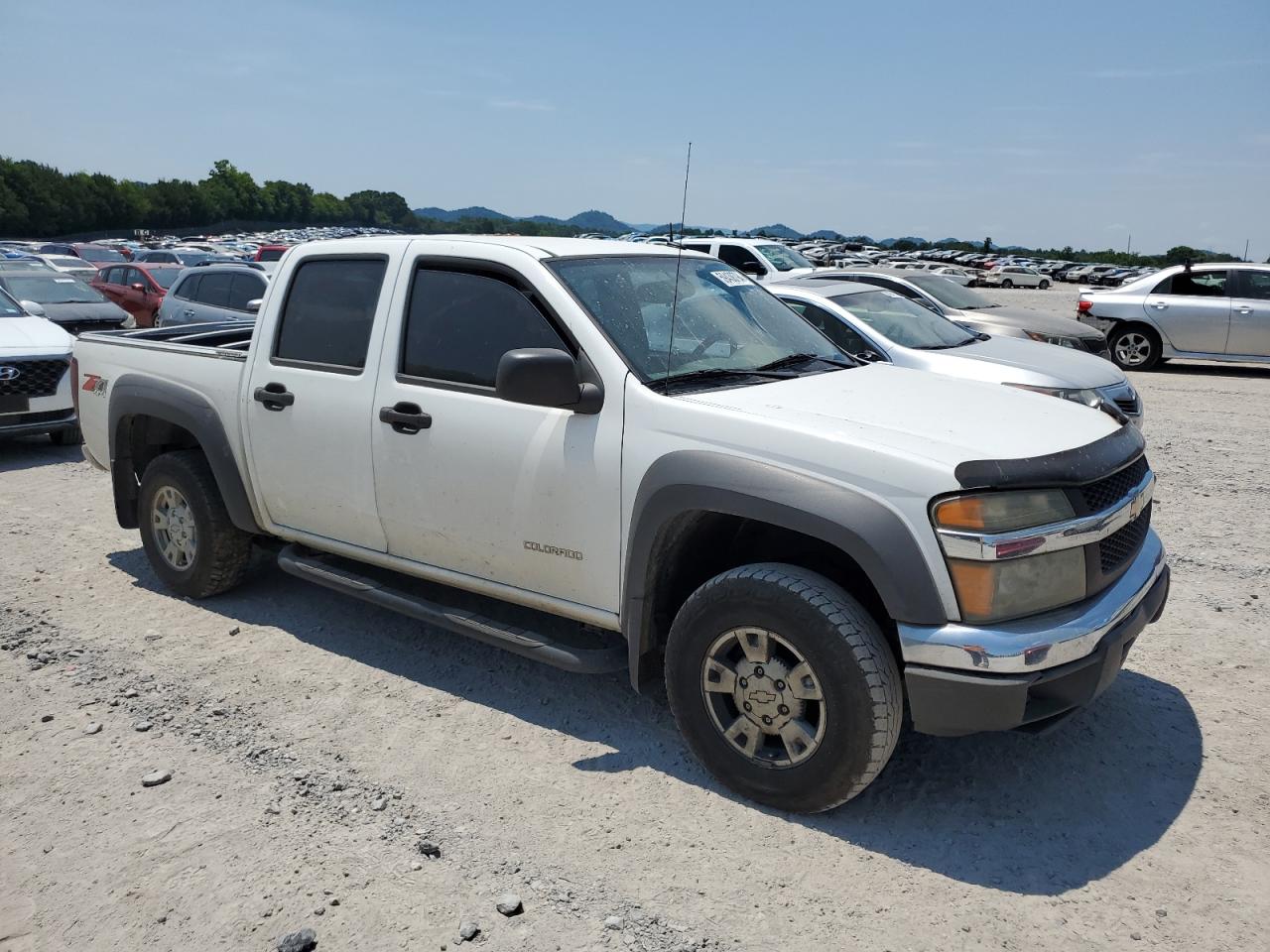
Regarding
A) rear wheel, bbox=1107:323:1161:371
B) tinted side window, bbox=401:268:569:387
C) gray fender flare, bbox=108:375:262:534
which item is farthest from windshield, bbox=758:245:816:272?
tinted side window, bbox=401:268:569:387

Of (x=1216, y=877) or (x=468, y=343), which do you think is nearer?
(x=1216, y=877)

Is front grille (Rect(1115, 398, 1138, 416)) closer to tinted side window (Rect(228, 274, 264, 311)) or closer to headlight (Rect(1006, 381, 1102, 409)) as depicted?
headlight (Rect(1006, 381, 1102, 409))

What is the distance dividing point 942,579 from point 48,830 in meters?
2.95

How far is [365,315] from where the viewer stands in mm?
4422

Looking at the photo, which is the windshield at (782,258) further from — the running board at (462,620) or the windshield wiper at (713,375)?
the windshield wiper at (713,375)

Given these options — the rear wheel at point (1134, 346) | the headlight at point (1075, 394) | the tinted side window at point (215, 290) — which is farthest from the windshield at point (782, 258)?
the headlight at point (1075, 394)

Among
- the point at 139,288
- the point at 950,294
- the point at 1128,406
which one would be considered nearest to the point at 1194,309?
the point at 950,294

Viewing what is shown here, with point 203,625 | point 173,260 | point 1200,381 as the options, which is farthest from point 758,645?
point 173,260

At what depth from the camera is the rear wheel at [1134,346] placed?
15125 millimetres

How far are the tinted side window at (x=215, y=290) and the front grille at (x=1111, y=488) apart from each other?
12475mm

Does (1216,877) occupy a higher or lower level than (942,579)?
lower

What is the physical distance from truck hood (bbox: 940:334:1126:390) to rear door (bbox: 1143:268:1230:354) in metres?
6.44

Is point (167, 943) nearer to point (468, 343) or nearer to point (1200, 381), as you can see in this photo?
point (468, 343)

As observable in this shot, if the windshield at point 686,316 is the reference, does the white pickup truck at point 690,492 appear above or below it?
below
